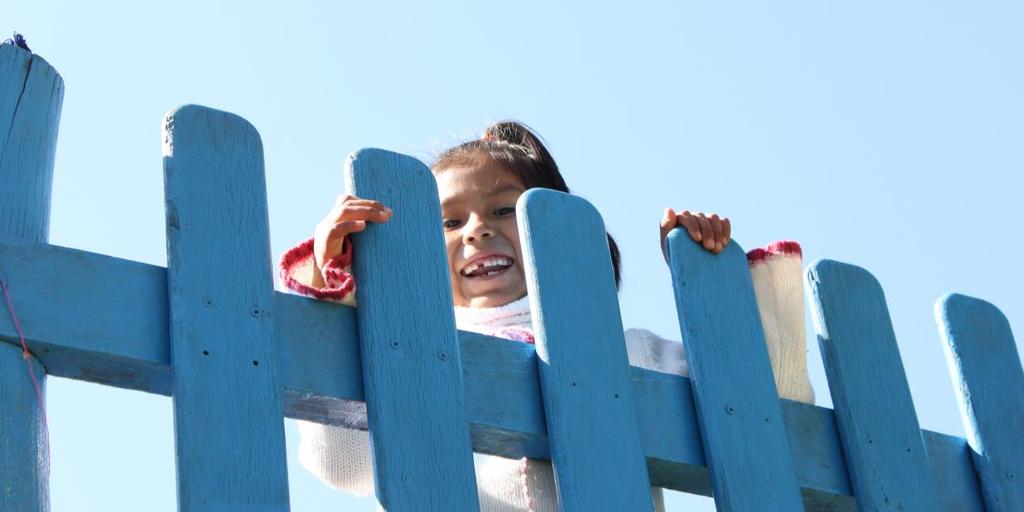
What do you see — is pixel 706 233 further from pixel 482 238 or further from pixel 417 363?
pixel 482 238

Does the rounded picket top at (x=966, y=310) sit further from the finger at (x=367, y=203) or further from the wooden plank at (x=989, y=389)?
the finger at (x=367, y=203)

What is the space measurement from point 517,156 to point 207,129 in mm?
1528

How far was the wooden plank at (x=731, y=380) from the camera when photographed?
2.43 metres

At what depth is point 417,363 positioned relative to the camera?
2.21m

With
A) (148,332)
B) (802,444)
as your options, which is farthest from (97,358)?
(802,444)

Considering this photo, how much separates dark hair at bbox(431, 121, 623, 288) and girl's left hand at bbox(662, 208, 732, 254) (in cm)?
95

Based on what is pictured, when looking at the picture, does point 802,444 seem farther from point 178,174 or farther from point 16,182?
point 16,182

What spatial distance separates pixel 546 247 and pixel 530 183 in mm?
1233

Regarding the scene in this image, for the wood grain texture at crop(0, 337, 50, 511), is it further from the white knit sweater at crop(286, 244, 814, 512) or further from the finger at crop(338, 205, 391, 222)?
the white knit sweater at crop(286, 244, 814, 512)

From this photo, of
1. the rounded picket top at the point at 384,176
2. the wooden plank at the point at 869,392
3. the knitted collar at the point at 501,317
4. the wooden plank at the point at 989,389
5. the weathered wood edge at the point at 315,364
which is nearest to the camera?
the weathered wood edge at the point at 315,364

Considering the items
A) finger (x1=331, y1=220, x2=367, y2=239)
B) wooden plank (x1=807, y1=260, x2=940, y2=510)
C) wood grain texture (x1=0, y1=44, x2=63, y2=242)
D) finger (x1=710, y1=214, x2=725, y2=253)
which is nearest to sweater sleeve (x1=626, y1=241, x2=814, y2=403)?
wooden plank (x1=807, y1=260, x2=940, y2=510)

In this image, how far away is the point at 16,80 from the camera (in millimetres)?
2227

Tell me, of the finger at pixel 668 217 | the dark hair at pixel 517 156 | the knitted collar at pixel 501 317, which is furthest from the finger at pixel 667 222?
the dark hair at pixel 517 156

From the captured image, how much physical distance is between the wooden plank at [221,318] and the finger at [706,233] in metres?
0.75
